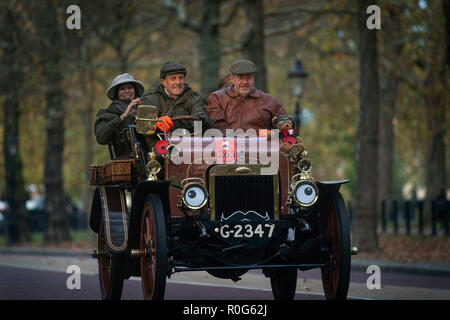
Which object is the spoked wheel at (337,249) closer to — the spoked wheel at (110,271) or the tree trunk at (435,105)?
the spoked wheel at (110,271)

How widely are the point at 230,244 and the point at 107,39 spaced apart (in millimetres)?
18246

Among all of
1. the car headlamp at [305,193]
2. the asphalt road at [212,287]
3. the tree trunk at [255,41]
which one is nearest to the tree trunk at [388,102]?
the tree trunk at [255,41]

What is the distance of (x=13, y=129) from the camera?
27.5 metres

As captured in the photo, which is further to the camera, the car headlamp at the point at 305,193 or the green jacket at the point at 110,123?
the green jacket at the point at 110,123

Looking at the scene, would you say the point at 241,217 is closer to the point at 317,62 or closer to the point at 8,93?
the point at 8,93

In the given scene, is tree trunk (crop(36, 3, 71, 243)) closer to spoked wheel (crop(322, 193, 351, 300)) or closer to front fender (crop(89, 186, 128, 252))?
front fender (crop(89, 186, 128, 252))

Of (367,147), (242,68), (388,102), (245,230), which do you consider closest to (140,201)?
(245,230)

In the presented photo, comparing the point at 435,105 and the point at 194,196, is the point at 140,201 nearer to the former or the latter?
the point at 194,196

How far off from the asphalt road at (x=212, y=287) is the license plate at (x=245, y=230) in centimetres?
228

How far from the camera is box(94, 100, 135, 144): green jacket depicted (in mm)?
9531

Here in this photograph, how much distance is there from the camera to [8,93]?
25844 mm

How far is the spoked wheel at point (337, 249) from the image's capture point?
26.0 ft

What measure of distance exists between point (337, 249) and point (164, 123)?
1.87 meters
